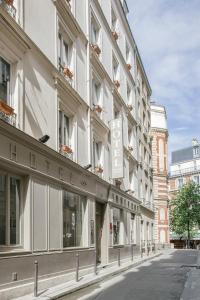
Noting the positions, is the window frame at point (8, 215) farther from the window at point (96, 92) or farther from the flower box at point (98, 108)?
the window at point (96, 92)

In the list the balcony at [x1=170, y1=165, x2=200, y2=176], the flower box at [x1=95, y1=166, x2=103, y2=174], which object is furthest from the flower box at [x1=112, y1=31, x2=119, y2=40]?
the balcony at [x1=170, y1=165, x2=200, y2=176]

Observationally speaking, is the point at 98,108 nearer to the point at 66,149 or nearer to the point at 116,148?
the point at 116,148

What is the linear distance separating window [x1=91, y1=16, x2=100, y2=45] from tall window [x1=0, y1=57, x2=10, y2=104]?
399 inches

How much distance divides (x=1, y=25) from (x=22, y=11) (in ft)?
5.55

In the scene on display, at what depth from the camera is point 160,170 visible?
61.9m

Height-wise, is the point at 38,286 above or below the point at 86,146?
below

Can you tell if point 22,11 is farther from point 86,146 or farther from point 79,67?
point 86,146

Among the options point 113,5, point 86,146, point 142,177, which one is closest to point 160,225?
point 142,177

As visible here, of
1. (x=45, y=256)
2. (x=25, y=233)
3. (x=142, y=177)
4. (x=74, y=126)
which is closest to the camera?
(x=25, y=233)

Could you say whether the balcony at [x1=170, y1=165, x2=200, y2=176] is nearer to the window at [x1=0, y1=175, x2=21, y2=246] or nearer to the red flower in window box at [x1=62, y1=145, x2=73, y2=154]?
the red flower in window box at [x1=62, y1=145, x2=73, y2=154]

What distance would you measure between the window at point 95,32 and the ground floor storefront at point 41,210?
22.1ft

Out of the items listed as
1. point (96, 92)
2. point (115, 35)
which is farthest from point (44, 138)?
point (115, 35)

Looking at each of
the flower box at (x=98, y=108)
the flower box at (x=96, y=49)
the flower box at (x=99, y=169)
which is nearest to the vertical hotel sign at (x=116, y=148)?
the flower box at (x=98, y=108)

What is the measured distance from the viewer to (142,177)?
38.4m
